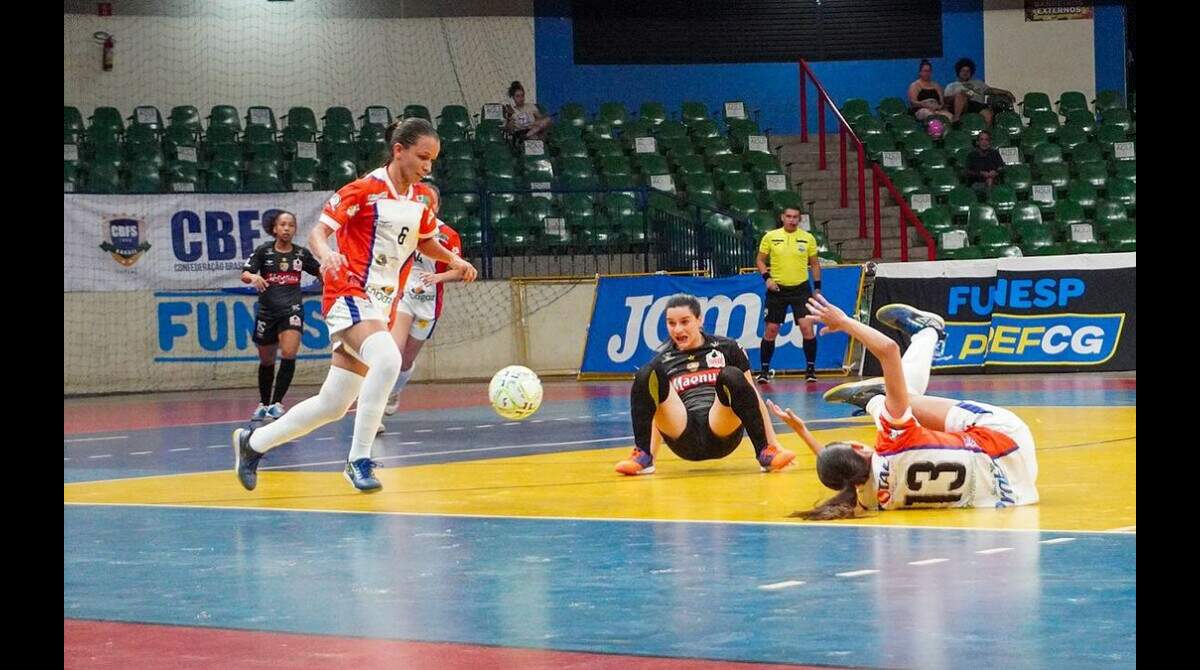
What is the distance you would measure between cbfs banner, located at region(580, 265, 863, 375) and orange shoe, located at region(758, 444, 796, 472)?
12.5 m

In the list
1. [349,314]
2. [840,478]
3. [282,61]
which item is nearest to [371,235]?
[349,314]

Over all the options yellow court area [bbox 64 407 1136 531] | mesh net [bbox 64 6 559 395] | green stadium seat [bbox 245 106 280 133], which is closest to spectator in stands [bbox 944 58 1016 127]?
mesh net [bbox 64 6 559 395]

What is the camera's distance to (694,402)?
420 inches

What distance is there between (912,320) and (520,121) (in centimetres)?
1809

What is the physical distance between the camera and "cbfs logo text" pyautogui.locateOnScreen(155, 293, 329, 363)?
23.1 metres

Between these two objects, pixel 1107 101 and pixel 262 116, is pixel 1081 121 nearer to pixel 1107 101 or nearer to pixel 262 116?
pixel 1107 101

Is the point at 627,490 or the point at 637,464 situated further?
the point at 637,464

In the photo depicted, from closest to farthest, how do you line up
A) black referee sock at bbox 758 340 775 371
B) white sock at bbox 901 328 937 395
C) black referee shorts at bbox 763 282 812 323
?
white sock at bbox 901 328 937 395
black referee shorts at bbox 763 282 812 323
black referee sock at bbox 758 340 775 371

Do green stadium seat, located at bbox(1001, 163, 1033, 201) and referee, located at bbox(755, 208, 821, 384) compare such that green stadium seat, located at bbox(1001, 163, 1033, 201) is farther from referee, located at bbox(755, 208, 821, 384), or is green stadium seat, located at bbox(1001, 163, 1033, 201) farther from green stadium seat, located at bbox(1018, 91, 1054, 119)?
referee, located at bbox(755, 208, 821, 384)

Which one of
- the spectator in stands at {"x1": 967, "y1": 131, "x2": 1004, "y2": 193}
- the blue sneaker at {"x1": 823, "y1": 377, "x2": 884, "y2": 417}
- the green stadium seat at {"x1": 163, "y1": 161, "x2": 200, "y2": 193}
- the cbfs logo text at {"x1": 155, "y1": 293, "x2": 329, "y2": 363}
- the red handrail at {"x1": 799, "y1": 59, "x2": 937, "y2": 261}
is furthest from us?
the spectator in stands at {"x1": 967, "y1": 131, "x2": 1004, "y2": 193}

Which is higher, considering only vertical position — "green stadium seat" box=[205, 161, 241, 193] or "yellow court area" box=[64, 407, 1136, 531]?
"green stadium seat" box=[205, 161, 241, 193]

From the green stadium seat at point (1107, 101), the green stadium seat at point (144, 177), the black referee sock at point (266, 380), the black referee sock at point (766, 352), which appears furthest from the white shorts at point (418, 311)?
the green stadium seat at point (1107, 101)
